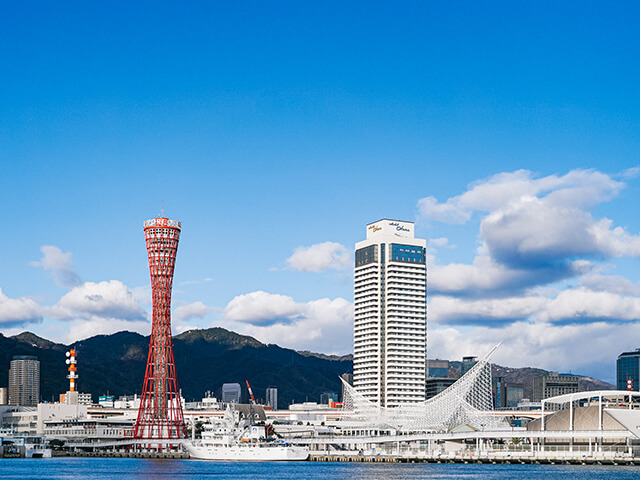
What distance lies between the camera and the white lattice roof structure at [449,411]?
499ft

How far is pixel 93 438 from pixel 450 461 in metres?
76.9

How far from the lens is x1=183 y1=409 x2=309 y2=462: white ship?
126988mm

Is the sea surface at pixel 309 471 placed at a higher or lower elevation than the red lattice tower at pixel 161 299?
lower

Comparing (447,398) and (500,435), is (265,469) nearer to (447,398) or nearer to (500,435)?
(500,435)

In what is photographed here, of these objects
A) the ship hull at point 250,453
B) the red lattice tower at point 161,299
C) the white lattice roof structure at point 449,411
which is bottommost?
the ship hull at point 250,453

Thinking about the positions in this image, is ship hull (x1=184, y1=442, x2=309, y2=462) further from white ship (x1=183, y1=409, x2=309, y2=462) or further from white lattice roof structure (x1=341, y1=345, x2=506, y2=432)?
white lattice roof structure (x1=341, y1=345, x2=506, y2=432)

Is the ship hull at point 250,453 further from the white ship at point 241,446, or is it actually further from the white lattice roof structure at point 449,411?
the white lattice roof structure at point 449,411

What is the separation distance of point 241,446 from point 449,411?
40.6m

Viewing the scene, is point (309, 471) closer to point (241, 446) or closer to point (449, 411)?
point (241, 446)

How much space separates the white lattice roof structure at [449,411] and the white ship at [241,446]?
93.5 ft

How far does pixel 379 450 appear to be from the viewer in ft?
456

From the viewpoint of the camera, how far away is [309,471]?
106125mm

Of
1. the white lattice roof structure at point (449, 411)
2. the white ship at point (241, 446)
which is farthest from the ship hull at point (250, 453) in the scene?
the white lattice roof structure at point (449, 411)

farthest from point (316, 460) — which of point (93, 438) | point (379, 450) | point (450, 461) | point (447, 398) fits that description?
point (93, 438)
